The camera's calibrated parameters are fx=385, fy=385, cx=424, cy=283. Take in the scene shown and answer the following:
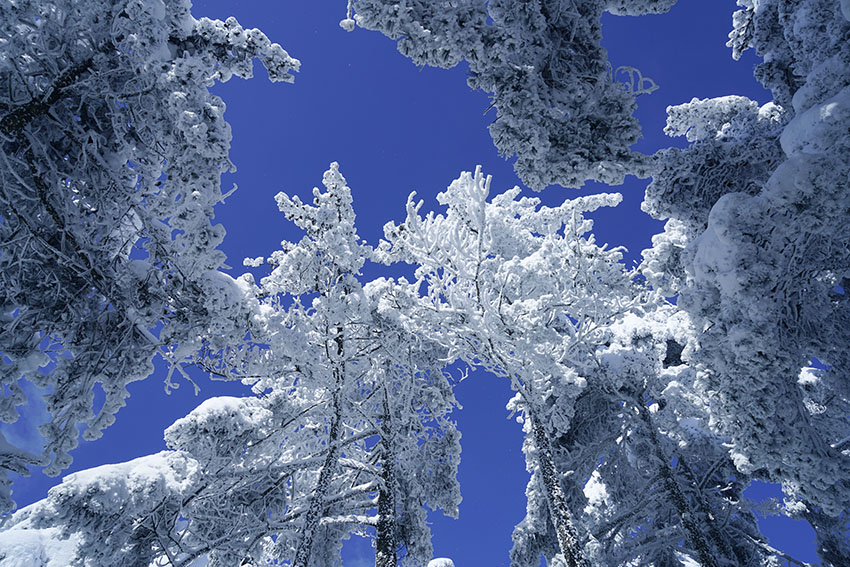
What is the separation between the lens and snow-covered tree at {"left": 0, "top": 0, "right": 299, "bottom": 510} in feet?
15.9

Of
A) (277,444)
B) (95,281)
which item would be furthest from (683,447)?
(95,281)

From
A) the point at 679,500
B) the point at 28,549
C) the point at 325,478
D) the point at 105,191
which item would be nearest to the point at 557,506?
the point at 679,500

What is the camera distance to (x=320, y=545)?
1148 centimetres

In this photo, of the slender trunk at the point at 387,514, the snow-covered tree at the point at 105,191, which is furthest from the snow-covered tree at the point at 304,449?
the snow-covered tree at the point at 105,191

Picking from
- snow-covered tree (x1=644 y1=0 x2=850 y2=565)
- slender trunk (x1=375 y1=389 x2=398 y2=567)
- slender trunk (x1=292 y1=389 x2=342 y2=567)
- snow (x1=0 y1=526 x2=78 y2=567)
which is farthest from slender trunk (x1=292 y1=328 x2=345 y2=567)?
snow (x1=0 y1=526 x2=78 y2=567)

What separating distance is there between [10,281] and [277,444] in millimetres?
7982

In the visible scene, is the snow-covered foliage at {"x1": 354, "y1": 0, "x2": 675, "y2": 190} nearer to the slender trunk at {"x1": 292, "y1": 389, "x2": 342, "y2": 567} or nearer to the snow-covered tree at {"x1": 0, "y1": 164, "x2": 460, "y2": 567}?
the snow-covered tree at {"x1": 0, "y1": 164, "x2": 460, "y2": 567}

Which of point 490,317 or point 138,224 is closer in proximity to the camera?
point 138,224

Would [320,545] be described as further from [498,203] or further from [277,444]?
[498,203]

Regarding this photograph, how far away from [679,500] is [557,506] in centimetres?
502

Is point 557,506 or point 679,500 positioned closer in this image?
point 557,506

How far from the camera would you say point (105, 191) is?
565cm

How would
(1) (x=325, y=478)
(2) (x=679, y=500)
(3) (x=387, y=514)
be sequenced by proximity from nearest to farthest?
(1) (x=325, y=478) → (3) (x=387, y=514) → (2) (x=679, y=500)

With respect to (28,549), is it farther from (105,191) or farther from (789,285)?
(789,285)
